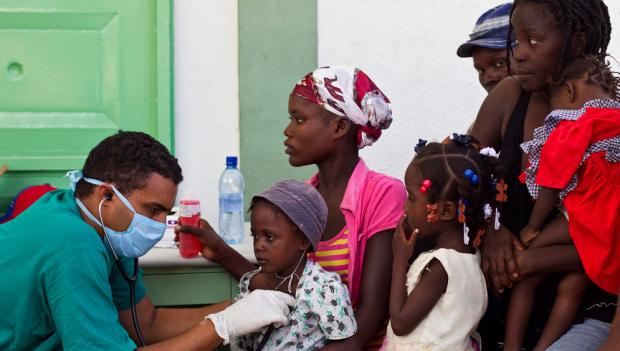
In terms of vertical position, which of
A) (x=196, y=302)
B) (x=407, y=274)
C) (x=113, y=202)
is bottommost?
(x=196, y=302)

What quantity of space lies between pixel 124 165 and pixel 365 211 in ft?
2.76

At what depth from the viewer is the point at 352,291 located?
299 centimetres

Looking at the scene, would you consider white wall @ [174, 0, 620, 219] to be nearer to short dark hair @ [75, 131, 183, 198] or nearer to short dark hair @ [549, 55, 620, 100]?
short dark hair @ [75, 131, 183, 198]

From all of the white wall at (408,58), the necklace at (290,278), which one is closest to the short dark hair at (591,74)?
the necklace at (290,278)

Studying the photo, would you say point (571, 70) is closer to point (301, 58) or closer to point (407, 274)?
point (407, 274)

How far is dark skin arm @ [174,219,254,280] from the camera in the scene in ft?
10.4

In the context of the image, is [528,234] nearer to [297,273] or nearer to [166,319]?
[297,273]

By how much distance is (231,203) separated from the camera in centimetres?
381

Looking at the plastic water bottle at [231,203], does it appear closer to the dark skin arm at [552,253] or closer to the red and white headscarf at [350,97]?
the red and white headscarf at [350,97]

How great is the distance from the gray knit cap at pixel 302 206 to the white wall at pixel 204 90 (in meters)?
1.55

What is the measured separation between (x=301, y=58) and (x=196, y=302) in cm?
164

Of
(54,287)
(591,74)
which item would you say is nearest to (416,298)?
(591,74)

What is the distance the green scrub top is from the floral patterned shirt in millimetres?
516


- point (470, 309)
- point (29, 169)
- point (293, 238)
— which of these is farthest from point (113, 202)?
point (29, 169)
